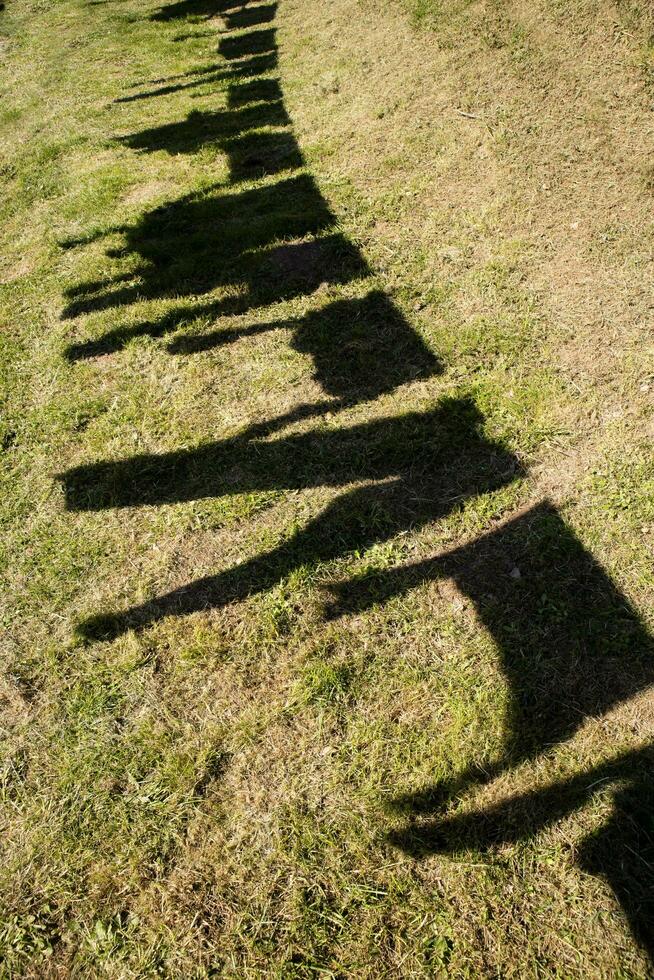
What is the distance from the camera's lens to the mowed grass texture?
8.27 ft

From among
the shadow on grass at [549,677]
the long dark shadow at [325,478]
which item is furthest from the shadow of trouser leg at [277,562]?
the shadow on grass at [549,677]

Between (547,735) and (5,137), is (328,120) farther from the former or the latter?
(547,735)

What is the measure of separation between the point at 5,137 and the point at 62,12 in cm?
791

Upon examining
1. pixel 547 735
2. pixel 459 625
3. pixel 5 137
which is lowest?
pixel 547 735

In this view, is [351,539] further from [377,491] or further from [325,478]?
[325,478]

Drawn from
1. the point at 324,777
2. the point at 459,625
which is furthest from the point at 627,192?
the point at 324,777

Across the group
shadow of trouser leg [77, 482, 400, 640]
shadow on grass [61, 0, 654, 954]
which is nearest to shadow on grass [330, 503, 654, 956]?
shadow on grass [61, 0, 654, 954]

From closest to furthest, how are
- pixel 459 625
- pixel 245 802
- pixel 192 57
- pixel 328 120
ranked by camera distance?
pixel 245 802 → pixel 459 625 → pixel 328 120 → pixel 192 57

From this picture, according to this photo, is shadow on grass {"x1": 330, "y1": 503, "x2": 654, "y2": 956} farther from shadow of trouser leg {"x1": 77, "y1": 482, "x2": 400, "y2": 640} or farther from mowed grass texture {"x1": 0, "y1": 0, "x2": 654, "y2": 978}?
shadow of trouser leg {"x1": 77, "y1": 482, "x2": 400, "y2": 640}

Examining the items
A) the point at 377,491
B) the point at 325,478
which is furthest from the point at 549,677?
the point at 325,478

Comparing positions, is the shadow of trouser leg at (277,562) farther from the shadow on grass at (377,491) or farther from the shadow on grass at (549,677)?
the shadow on grass at (549,677)

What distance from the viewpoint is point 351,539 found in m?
3.66

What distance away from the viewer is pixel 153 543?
3812 millimetres

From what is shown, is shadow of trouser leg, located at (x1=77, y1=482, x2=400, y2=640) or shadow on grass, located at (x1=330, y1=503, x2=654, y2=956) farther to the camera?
shadow of trouser leg, located at (x1=77, y1=482, x2=400, y2=640)
